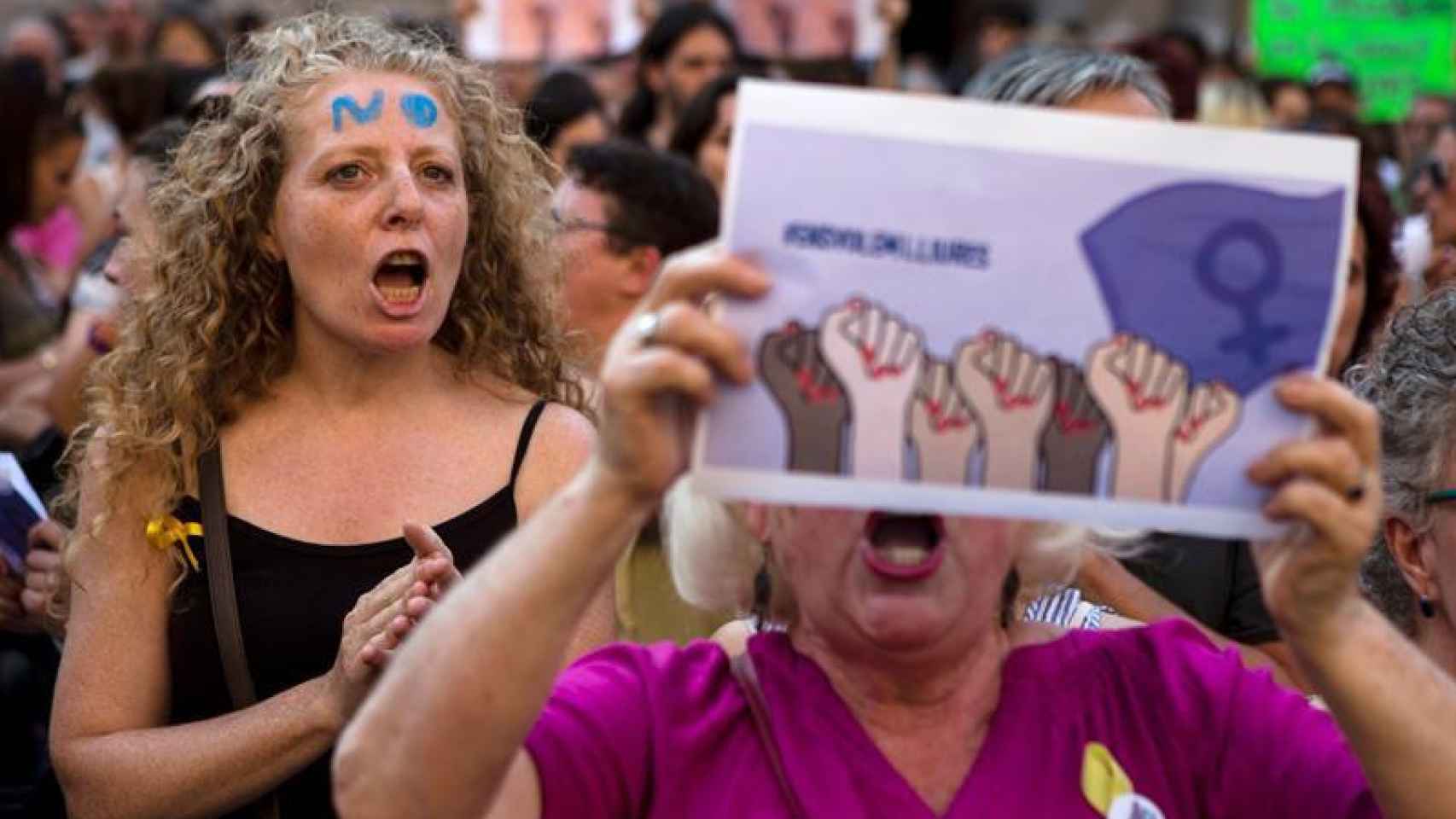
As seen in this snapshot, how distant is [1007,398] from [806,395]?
0.61 feet

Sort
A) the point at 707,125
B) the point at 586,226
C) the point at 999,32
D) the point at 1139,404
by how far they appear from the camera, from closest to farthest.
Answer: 1. the point at 1139,404
2. the point at 586,226
3. the point at 707,125
4. the point at 999,32

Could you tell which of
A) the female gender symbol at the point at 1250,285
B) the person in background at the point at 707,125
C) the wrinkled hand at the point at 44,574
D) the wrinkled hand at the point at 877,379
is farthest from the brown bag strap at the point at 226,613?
the person in background at the point at 707,125

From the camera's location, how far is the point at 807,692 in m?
2.66

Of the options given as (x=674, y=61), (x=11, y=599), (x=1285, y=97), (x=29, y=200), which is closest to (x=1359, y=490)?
(x=11, y=599)

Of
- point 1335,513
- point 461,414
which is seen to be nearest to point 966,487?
point 1335,513

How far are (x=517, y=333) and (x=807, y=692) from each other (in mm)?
1414

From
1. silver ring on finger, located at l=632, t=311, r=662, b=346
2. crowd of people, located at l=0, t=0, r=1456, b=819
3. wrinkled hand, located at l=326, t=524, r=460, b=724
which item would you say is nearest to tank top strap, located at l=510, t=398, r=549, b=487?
crowd of people, located at l=0, t=0, r=1456, b=819

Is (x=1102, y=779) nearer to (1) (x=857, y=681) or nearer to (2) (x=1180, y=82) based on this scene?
(1) (x=857, y=681)

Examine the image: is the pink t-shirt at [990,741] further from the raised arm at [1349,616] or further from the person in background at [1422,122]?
the person in background at [1422,122]

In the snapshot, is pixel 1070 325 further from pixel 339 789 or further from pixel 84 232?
pixel 84 232

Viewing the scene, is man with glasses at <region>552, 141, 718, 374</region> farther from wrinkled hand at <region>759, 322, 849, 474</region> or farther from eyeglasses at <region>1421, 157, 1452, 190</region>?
wrinkled hand at <region>759, 322, 849, 474</region>

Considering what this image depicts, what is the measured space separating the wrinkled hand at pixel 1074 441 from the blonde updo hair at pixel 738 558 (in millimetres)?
425

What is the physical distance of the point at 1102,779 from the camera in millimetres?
2607

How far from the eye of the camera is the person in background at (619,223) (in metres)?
5.36
